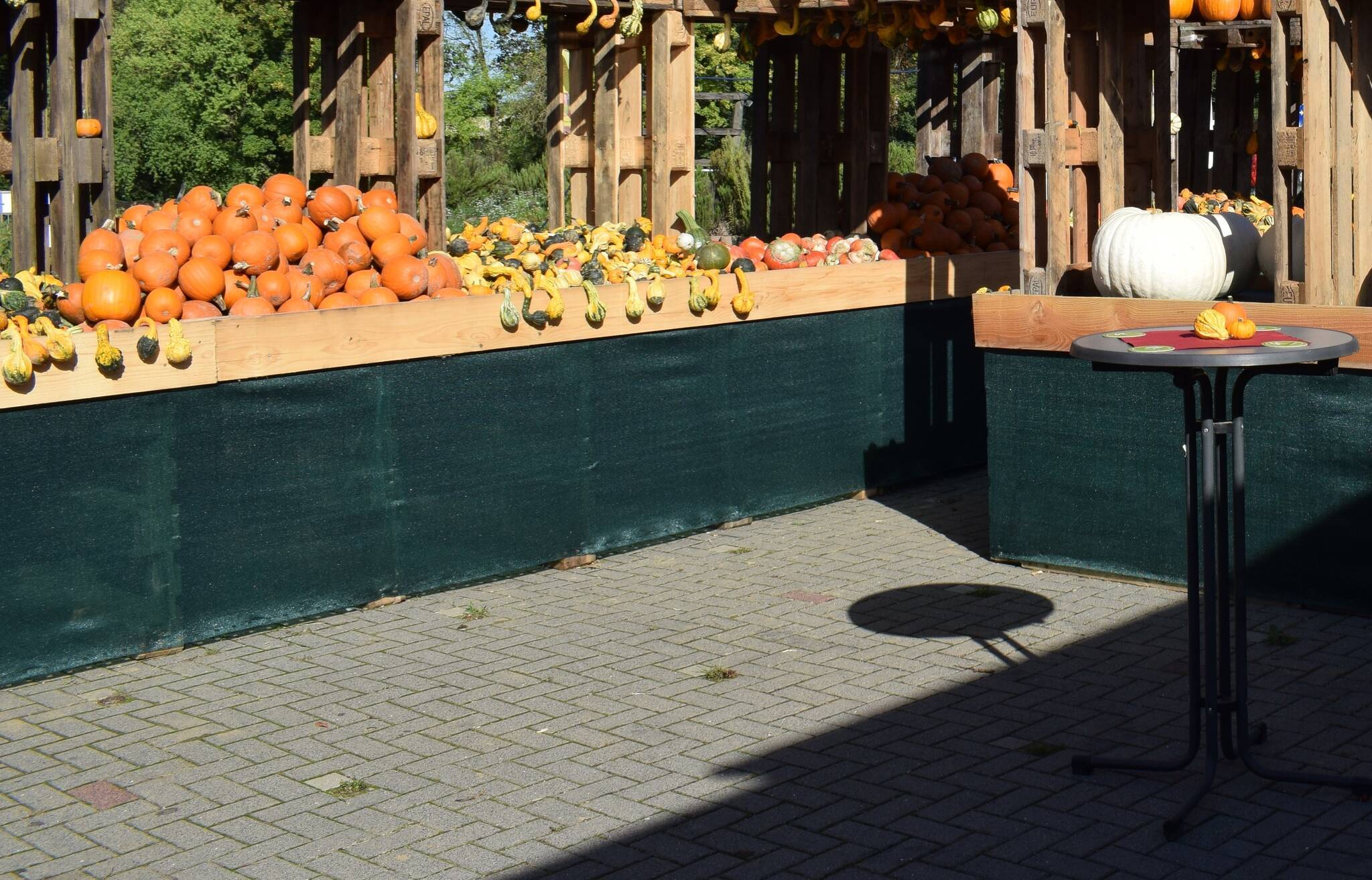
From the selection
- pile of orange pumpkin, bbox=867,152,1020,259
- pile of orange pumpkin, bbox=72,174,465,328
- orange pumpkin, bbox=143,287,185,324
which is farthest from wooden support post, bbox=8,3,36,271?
pile of orange pumpkin, bbox=867,152,1020,259

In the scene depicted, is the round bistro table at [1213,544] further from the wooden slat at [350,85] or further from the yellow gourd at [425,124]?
the wooden slat at [350,85]

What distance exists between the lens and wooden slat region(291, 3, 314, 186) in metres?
8.87

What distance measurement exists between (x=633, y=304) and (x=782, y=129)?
4.03m

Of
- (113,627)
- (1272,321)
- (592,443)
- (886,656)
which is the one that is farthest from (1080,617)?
(113,627)

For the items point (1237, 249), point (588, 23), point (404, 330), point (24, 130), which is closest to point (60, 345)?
point (404, 330)

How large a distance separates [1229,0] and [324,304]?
34.8 feet

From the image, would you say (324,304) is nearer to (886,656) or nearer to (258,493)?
(258,493)

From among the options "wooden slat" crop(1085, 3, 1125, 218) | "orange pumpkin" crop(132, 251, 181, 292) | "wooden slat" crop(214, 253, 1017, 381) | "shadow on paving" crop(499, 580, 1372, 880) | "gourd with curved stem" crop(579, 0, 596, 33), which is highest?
"gourd with curved stem" crop(579, 0, 596, 33)

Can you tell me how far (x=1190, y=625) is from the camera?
481 centimetres

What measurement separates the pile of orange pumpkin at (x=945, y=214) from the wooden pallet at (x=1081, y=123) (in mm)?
2532

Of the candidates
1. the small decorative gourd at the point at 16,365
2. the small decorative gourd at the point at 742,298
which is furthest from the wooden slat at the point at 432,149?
the small decorative gourd at the point at 16,365

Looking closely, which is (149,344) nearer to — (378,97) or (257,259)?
(257,259)

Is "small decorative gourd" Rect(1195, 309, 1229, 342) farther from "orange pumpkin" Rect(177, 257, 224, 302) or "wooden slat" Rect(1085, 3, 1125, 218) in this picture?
"orange pumpkin" Rect(177, 257, 224, 302)

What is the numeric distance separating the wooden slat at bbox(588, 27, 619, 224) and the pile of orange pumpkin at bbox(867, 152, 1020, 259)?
6.20 feet
